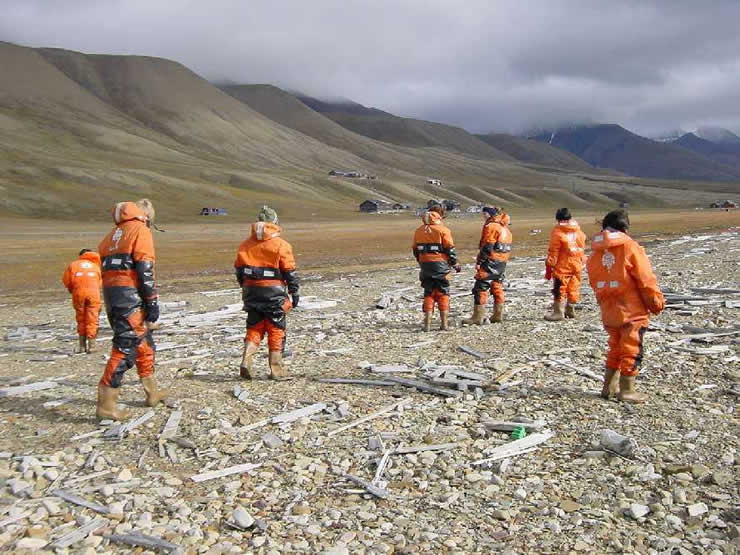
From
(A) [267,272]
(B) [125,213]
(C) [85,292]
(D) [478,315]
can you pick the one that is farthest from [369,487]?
(C) [85,292]

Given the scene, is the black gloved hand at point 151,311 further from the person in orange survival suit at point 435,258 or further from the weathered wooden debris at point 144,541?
the person in orange survival suit at point 435,258

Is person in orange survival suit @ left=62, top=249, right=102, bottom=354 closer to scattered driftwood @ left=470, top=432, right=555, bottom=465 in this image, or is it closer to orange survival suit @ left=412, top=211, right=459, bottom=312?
orange survival suit @ left=412, top=211, right=459, bottom=312

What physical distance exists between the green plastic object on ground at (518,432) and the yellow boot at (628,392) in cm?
164

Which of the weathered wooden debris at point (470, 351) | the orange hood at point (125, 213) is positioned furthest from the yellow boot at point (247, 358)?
the weathered wooden debris at point (470, 351)

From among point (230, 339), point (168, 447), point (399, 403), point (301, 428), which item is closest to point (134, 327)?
point (168, 447)

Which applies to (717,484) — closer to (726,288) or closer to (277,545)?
(277,545)

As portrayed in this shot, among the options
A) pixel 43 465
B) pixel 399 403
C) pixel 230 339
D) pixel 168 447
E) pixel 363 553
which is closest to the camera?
pixel 363 553

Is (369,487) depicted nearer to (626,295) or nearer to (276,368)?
(276,368)

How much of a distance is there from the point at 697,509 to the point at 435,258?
319 inches

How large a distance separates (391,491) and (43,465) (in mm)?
3688

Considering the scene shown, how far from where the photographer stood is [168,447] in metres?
6.75

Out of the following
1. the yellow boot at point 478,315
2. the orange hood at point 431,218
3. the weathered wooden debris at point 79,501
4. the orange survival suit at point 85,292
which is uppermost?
the orange hood at point 431,218

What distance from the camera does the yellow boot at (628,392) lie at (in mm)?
7566

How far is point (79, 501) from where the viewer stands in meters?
5.58
